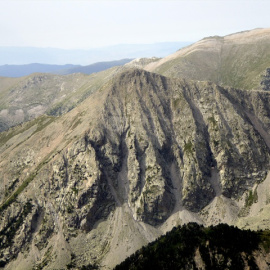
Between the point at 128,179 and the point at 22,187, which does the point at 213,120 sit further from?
the point at 22,187

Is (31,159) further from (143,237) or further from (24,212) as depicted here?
(143,237)

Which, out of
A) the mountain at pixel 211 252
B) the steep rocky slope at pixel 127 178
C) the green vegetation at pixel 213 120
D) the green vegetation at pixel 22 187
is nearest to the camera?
the mountain at pixel 211 252

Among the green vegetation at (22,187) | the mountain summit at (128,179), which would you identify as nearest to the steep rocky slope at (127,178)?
the mountain summit at (128,179)

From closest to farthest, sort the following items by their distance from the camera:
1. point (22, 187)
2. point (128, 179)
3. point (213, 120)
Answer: point (22, 187), point (128, 179), point (213, 120)

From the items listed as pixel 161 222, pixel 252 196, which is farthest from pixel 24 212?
pixel 252 196

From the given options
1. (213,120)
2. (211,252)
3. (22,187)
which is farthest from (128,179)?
(211,252)

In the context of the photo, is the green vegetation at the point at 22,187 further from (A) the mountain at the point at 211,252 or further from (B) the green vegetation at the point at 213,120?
(B) the green vegetation at the point at 213,120
